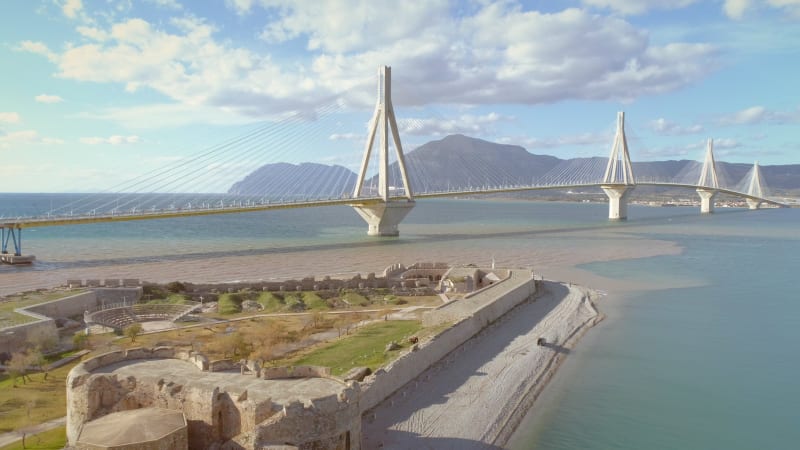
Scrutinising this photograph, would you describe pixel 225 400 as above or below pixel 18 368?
above

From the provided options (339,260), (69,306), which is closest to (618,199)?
(339,260)

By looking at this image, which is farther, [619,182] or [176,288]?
[619,182]

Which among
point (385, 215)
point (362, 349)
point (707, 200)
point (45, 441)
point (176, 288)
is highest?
point (707, 200)

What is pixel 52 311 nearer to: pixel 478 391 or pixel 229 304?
pixel 229 304

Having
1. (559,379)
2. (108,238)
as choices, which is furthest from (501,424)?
(108,238)

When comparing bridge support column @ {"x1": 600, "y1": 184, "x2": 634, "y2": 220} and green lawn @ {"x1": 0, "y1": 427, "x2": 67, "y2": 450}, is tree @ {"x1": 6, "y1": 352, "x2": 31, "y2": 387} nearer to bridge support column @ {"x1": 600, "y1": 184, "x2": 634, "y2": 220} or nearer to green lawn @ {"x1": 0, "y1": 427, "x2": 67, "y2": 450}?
green lawn @ {"x1": 0, "y1": 427, "x2": 67, "y2": 450}

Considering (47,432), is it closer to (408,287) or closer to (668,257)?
(408,287)

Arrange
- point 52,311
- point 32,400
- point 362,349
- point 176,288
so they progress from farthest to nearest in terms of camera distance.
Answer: point 176,288
point 52,311
point 362,349
point 32,400
